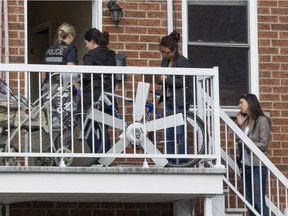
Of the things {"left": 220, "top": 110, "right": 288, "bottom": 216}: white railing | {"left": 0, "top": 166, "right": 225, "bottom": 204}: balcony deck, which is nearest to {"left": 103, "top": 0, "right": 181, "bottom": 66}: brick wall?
{"left": 220, "top": 110, "right": 288, "bottom": 216}: white railing

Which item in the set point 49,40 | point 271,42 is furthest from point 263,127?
point 49,40

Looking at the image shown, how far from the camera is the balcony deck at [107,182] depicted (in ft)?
48.0

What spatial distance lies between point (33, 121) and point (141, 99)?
1217mm

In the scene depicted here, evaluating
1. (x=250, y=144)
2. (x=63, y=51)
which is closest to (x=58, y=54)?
(x=63, y=51)

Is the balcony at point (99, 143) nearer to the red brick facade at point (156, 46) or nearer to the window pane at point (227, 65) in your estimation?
the red brick facade at point (156, 46)

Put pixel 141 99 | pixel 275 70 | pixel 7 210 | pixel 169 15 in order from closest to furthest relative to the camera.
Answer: pixel 141 99
pixel 7 210
pixel 169 15
pixel 275 70

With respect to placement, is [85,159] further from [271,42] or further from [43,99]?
[271,42]

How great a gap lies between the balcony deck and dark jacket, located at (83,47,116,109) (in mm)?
842

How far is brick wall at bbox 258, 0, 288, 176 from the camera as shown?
1723 centimetres

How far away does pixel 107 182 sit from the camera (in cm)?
1488

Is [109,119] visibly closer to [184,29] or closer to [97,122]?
[97,122]

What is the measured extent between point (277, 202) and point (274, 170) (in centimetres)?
81

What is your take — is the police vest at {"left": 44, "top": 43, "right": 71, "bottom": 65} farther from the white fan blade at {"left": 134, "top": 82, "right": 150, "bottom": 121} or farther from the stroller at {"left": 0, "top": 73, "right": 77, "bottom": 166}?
the white fan blade at {"left": 134, "top": 82, "right": 150, "bottom": 121}

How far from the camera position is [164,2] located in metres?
17.2
